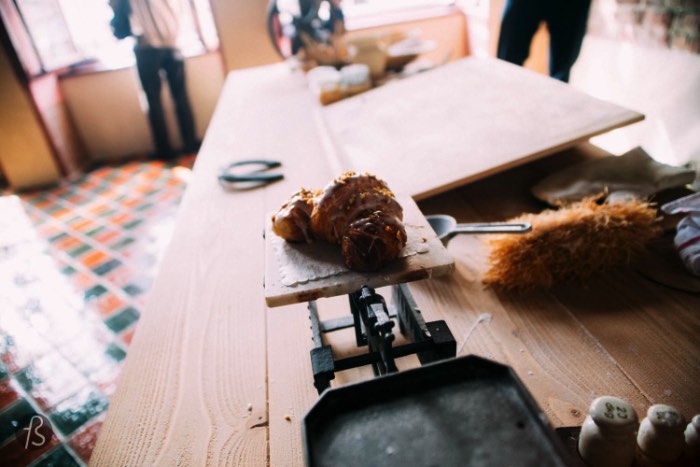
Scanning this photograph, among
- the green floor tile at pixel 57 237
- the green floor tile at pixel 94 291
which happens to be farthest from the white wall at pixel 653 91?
the green floor tile at pixel 57 237

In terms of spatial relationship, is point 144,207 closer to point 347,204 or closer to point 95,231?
point 95,231

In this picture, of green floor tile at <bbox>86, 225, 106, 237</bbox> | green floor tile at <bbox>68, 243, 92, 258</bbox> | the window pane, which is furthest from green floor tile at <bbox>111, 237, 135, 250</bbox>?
the window pane

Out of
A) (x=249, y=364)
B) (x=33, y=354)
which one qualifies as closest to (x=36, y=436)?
(x=33, y=354)

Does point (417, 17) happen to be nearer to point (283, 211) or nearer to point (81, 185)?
point (81, 185)

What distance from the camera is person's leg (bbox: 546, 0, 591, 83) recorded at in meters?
2.62

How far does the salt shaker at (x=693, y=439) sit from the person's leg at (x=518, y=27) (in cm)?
279

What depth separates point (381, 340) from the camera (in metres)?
0.69

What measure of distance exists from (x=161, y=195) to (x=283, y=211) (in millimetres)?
3608

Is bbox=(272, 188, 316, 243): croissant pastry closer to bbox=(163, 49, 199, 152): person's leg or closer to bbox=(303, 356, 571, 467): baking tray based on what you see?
bbox=(303, 356, 571, 467): baking tray

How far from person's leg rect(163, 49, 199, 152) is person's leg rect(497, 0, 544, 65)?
3.56 metres

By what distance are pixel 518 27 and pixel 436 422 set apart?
3.01m

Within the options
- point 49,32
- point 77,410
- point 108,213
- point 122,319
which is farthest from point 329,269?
point 49,32

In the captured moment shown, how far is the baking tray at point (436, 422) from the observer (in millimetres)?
489

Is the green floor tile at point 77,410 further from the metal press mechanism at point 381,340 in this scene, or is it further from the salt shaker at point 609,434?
the salt shaker at point 609,434
